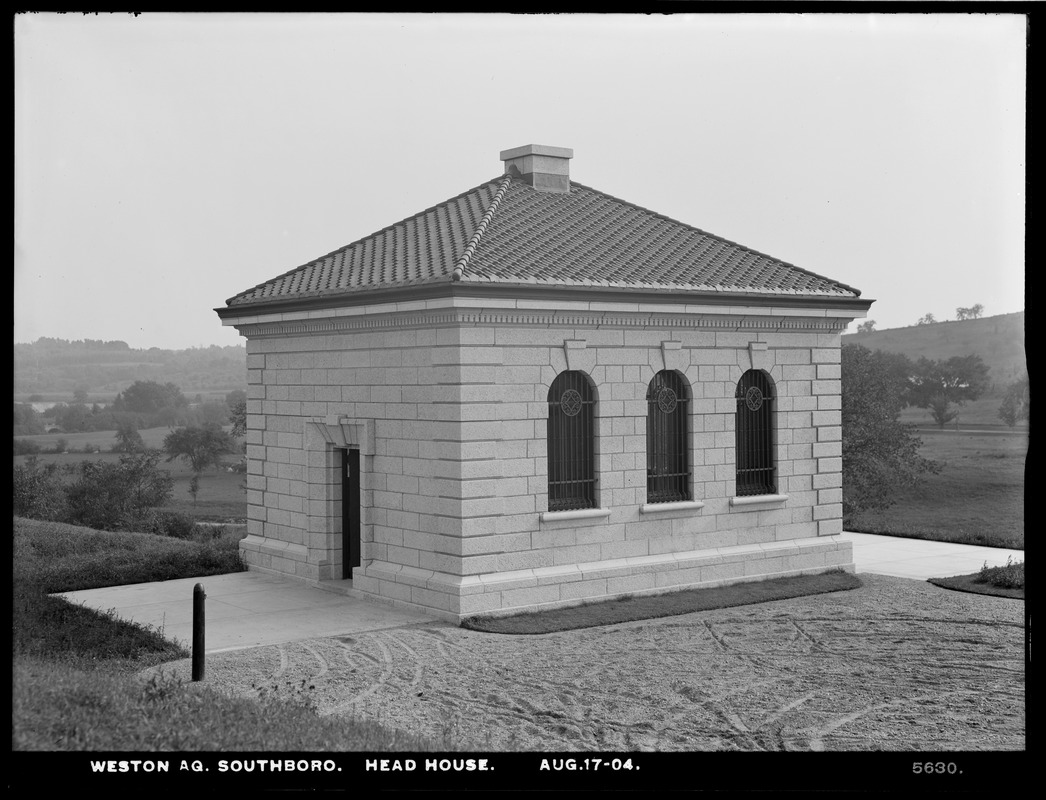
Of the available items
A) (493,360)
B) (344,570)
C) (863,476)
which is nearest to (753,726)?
(493,360)

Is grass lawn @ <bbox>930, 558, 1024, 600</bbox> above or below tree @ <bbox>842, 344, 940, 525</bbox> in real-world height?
below

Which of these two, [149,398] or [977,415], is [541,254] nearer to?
[149,398]

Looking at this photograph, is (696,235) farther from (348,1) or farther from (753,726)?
(348,1)

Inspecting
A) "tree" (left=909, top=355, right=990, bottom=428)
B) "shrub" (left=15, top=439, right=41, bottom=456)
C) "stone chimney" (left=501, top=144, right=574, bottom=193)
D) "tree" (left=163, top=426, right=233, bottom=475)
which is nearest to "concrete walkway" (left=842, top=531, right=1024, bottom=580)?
"stone chimney" (left=501, top=144, right=574, bottom=193)

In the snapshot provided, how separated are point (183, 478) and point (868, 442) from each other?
91.4 ft

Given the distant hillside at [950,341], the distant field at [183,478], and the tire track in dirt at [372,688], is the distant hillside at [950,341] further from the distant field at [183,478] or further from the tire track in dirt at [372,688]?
the tire track in dirt at [372,688]

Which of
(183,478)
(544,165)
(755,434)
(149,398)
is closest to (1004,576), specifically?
(755,434)

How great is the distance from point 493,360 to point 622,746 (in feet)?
22.4

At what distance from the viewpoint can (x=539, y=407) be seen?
1666cm

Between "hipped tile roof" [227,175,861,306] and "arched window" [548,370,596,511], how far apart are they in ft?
5.49

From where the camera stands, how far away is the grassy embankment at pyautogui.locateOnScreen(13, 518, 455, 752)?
28.2ft

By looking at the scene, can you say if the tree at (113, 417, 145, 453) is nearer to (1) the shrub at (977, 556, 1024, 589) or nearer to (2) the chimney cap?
(2) the chimney cap

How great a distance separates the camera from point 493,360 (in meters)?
16.2
